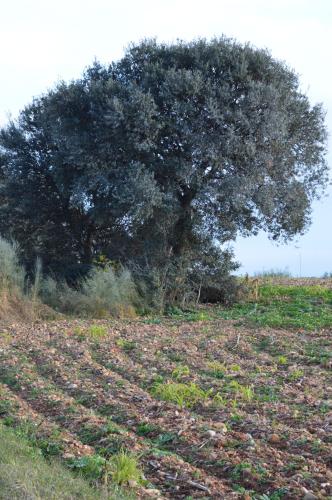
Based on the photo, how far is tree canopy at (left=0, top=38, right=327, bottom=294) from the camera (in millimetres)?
18047

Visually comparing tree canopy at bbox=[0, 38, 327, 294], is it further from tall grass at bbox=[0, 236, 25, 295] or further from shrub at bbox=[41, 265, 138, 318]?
tall grass at bbox=[0, 236, 25, 295]

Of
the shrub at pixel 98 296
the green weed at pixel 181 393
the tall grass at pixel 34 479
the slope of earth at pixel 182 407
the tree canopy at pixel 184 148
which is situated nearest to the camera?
the tall grass at pixel 34 479

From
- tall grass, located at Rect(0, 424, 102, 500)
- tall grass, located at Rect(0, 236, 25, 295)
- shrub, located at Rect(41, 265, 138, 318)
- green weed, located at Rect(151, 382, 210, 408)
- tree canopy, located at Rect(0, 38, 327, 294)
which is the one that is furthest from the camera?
tree canopy, located at Rect(0, 38, 327, 294)

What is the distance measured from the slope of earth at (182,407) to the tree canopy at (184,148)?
20.4 ft

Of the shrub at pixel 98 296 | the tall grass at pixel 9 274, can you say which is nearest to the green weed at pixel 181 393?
the shrub at pixel 98 296

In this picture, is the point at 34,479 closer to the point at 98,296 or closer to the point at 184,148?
the point at 98,296

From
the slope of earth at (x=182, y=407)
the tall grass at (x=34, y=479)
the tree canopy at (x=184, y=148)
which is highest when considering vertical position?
the tree canopy at (x=184, y=148)

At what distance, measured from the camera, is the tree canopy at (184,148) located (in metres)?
18.0

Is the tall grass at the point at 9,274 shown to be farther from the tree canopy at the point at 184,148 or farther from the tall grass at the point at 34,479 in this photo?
the tall grass at the point at 34,479

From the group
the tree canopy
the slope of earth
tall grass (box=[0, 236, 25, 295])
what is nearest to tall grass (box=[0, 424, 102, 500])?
the slope of earth

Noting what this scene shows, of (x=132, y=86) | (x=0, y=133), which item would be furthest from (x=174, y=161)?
(x=0, y=133)

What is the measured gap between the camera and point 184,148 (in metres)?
18.7

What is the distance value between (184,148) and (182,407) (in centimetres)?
1167

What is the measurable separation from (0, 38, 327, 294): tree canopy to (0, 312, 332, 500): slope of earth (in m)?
6.22
